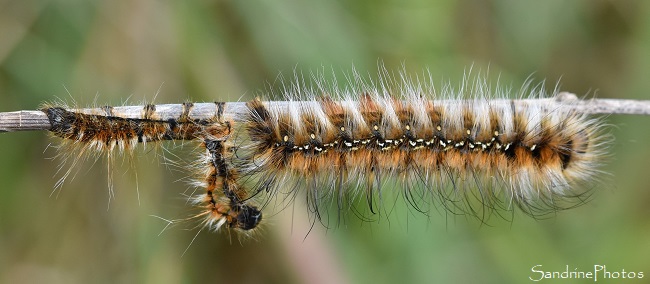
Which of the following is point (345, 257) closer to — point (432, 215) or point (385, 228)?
point (385, 228)

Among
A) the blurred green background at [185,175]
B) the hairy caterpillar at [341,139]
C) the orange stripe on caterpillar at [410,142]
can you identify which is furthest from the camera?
the blurred green background at [185,175]

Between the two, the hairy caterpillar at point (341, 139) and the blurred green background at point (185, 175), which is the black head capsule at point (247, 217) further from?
the blurred green background at point (185, 175)

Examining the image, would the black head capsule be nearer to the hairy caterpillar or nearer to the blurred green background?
the hairy caterpillar

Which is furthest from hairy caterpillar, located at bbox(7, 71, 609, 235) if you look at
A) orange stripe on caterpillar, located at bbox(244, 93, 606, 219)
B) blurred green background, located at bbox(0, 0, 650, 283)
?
blurred green background, located at bbox(0, 0, 650, 283)

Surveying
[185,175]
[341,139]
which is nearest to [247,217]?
[341,139]

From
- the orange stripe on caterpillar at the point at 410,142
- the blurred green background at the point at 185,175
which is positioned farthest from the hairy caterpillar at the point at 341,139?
the blurred green background at the point at 185,175

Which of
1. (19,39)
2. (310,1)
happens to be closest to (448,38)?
(310,1)
